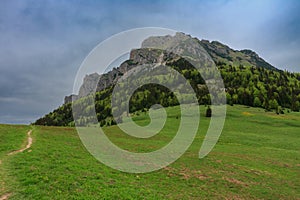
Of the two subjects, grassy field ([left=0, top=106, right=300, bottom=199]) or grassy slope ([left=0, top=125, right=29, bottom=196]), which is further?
grassy field ([left=0, top=106, right=300, bottom=199])

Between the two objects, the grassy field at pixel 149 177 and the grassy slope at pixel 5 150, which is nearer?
the grassy slope at pixel 5 150

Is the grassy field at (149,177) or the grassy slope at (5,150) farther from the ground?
the grassy slope at (5,150)

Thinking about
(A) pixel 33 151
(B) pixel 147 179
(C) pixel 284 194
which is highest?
(A) pixel 33 151

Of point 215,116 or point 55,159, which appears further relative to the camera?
point 215,116

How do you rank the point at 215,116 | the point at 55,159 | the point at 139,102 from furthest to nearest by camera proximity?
the point at 139,102
the point at 215,116
the point at 55,159

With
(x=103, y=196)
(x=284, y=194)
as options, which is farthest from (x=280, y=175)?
(x=103, y=196)

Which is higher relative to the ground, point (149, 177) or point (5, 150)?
point (5, 150)

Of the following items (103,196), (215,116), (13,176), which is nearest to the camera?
(103,196)

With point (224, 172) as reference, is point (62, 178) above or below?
above

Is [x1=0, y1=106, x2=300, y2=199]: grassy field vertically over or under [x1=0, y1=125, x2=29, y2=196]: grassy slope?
under

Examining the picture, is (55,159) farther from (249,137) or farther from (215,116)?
(215,116)

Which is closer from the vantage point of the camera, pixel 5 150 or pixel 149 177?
pixel 149 177

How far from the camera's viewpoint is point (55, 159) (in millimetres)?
27422

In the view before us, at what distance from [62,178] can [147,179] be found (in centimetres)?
863
